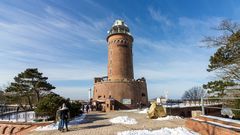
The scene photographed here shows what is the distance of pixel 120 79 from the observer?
35.7 m

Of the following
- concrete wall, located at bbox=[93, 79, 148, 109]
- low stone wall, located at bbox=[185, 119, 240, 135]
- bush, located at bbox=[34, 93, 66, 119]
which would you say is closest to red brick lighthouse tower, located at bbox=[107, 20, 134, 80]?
concrete wall, located at bbox=[93, 79, 148, 109]

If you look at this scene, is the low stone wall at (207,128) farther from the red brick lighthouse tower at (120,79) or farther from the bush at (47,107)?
the red brick lighthouse tower at (120,79)

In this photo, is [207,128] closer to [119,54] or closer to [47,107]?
[47,107]

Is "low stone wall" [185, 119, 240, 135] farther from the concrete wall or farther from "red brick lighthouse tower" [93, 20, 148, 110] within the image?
the concrete wall

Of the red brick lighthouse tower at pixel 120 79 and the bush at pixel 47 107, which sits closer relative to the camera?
the bush at pixel 47 107

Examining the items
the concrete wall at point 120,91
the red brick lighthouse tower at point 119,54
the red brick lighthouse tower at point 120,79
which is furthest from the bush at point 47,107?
the red brick lighthouse tower at point 119,54

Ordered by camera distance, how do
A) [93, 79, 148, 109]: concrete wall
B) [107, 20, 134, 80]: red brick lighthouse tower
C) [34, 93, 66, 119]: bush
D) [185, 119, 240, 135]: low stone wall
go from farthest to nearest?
[107, 20, 134, 80]: red brick lighthouse tower < [93, 79, 148, 109]: concrete wall < [34, 93, 66, 119]: bush < [185, 119, 240, 135]: low stone wall

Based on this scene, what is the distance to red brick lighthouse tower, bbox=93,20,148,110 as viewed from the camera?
114 ft

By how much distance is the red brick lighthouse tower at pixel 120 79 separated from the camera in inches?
1371

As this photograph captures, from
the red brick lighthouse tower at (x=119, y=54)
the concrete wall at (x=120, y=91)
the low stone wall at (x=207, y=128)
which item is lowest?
the low stone wall at (x=207, y=128)

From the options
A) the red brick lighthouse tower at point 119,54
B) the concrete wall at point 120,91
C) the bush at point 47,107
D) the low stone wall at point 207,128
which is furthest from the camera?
the red brick lighthouse tower at point 119,54

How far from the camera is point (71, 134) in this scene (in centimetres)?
1051

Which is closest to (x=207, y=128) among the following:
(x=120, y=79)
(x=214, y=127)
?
(x=214, y=127)

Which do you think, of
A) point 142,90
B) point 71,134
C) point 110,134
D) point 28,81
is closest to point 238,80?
point 110,134
